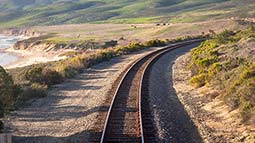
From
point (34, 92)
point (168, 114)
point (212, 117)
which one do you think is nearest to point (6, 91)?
point (34, 92)

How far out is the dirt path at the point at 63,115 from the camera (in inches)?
717

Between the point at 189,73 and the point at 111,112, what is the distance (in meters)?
15.1

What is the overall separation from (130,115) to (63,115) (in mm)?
3297

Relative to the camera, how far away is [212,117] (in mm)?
20891

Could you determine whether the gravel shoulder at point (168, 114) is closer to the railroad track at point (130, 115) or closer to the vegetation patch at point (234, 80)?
the railroad track at point (130, 115)

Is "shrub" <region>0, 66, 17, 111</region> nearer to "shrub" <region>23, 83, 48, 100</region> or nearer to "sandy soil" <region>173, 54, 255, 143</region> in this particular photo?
"shrub" <region>23, 83, 48, 100</region>

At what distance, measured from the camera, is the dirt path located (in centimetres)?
1822

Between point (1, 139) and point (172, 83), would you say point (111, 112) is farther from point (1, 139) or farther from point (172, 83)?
point (172, 83)

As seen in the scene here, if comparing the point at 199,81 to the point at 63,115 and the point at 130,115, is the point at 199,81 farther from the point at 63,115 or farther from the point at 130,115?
the point at 63,115

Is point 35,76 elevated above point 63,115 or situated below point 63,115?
above

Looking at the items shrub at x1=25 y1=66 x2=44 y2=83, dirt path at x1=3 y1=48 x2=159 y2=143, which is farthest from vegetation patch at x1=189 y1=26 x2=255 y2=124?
shrub at x1=25 y1=66 x2=44 y2=83

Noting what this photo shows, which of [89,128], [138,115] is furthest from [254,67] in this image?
[89,128]

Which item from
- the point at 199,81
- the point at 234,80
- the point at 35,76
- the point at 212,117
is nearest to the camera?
the point at 212,117

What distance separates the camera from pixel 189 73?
35.6 metres
